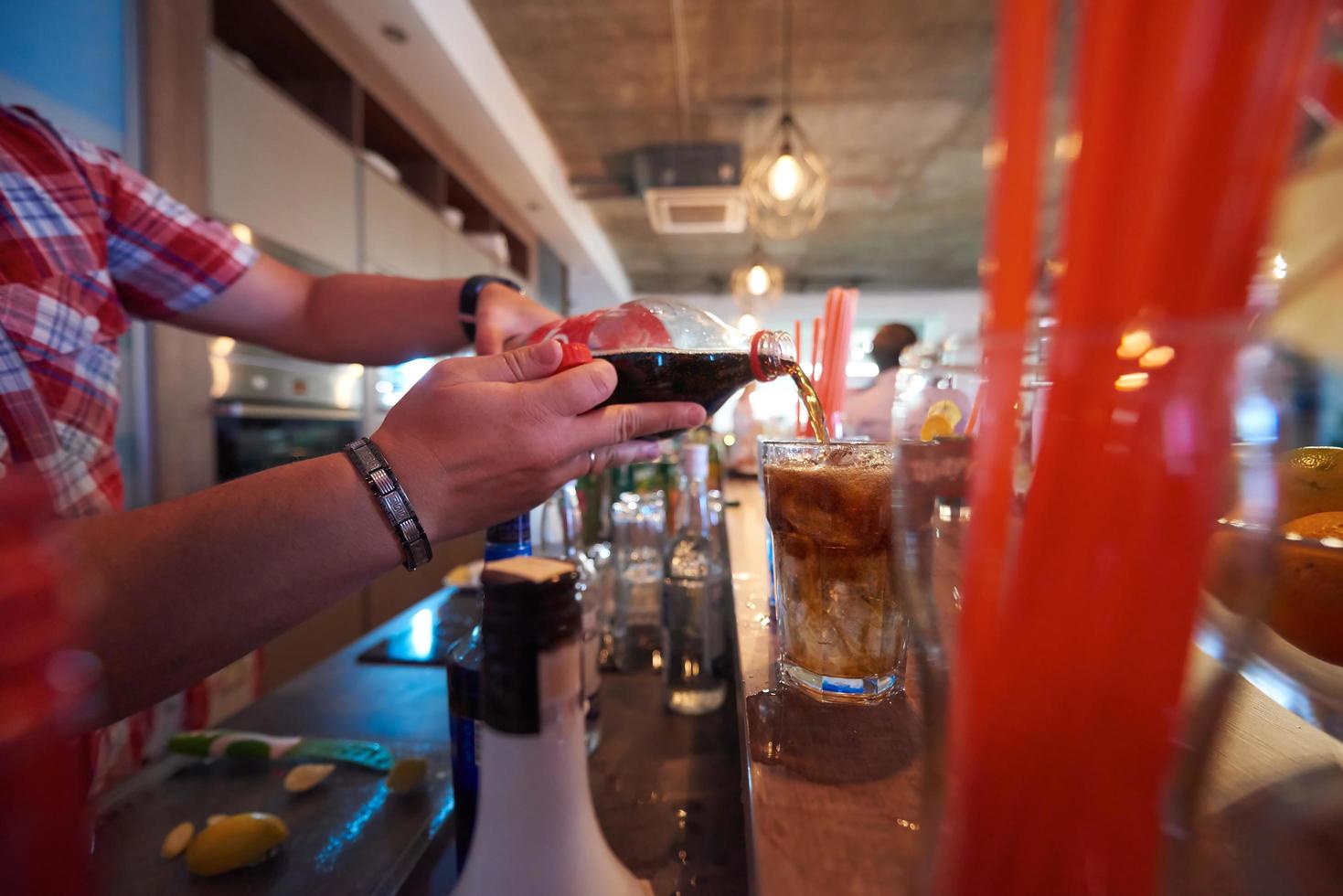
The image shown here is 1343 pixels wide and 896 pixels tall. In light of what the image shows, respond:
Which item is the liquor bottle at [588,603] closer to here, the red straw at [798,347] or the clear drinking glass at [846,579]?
the clear drinking glass at [846,579]

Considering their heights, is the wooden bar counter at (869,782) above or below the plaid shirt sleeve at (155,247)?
below

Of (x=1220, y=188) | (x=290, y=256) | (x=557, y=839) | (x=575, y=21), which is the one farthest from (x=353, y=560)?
(x=575, y=21)

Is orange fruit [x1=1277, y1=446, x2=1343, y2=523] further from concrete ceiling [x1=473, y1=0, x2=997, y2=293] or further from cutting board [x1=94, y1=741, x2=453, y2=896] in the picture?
concrete ceiling [x1=473, y1=0, x2=997, y2=293]

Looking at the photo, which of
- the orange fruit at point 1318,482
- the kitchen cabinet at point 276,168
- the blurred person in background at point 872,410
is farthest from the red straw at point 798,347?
the kitchen cabinet at point 276,168

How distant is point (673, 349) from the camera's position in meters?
0.61

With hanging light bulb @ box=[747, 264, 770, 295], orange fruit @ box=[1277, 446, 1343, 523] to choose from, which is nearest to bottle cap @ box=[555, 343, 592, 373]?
orange fruit @ box=[1277, 446, 1343, 523]

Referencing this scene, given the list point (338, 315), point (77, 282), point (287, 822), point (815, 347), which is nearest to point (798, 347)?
point (815, 347)

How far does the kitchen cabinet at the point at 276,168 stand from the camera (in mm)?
1837

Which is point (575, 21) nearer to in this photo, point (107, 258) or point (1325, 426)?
point (107, 258)

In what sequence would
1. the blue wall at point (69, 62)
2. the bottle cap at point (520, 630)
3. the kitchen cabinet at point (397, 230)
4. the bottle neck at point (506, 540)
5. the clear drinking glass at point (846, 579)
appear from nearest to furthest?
the bottle cap at point (520, 630) → the clear drinking glass at point (846, 579) → the bottle neck at point (506, 540) → the blue wall at point (69, 62) → the kitchen cabinet at point (397, 230)

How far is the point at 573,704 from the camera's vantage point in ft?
0.95

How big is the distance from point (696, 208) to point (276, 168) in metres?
Answer: 2.90

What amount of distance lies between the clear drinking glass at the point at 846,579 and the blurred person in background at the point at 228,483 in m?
0.21

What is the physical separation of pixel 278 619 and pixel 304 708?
15.3 inches
